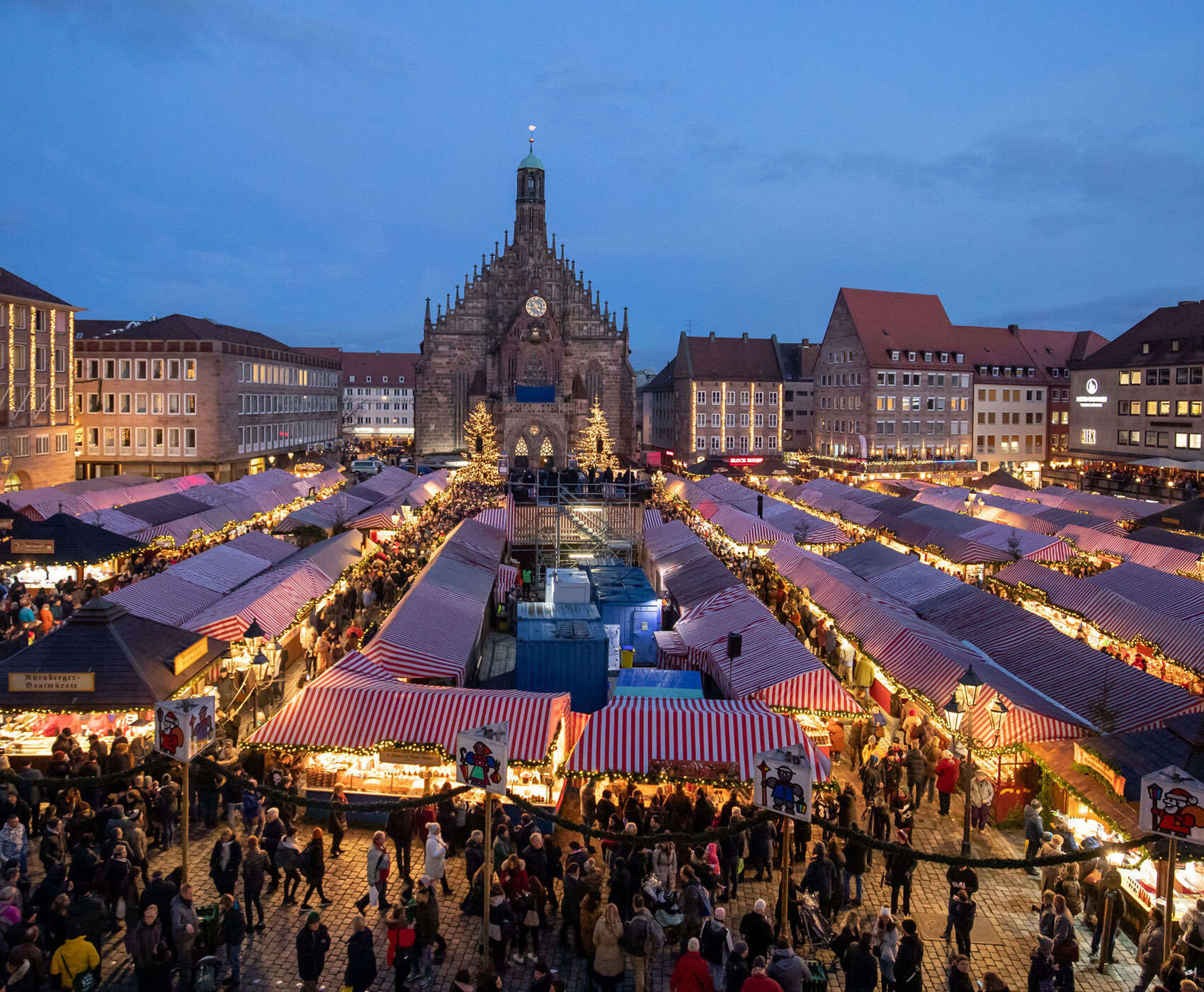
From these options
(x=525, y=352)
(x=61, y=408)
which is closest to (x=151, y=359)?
(x=61, y=408)

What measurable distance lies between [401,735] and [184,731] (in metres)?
3.41

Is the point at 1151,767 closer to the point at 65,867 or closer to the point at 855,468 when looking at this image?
the point at 65,867

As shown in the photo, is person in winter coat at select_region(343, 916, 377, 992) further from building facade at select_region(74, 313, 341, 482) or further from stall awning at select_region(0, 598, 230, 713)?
building facade at select_region(74, 313, 341, 482)

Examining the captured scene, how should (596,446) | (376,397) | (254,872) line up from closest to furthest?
(254,872)
(596,446)
(376,397)

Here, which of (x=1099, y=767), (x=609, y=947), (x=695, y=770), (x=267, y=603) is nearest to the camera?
(x=609, y=947)

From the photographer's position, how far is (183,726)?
970cm

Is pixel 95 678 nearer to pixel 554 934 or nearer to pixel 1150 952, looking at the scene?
pixel 554 934

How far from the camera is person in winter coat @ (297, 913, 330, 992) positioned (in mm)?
8562

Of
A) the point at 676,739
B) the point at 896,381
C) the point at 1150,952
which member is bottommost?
the point at 1150,952

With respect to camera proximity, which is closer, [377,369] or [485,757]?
[485,757]

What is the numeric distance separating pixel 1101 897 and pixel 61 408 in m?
50.9

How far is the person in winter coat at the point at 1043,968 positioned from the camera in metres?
8.69

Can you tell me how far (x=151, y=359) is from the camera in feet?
180

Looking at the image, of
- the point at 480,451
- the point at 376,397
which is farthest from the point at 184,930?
the point at 376,397
